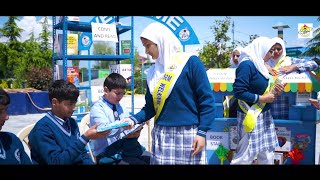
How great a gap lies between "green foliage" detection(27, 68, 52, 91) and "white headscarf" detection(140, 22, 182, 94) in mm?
1328

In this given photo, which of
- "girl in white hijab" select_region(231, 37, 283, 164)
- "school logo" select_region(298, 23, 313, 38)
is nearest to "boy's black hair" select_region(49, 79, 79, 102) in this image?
"girl in white hijab" select_region(231, 37, 283, 164)

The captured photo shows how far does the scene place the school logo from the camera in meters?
2.64

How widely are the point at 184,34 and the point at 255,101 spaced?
1.05 meters

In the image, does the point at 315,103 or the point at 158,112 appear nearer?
the point at 158,112

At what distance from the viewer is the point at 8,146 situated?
6.80ft

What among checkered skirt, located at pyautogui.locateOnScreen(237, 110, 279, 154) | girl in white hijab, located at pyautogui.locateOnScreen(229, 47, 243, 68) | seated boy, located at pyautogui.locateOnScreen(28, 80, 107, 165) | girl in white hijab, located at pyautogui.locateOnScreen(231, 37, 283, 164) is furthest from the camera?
girl in white hijab, located at pyautogui.locateOnScreen(229, 47, 243, 68)

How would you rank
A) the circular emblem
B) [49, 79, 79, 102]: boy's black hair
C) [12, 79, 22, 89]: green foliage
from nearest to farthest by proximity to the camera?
[49, 79, 79, 102]: boy's black hair, [12, 79, 22, 89]: green foliage, the circular emblem

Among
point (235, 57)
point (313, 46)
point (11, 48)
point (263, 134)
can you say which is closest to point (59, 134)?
point (11, 48)

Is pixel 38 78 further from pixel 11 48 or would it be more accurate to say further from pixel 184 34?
pixel 184 34

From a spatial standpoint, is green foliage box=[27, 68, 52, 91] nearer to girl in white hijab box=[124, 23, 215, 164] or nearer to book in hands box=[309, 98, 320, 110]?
girl in white hijab box=[124, 23, 215, 164]
